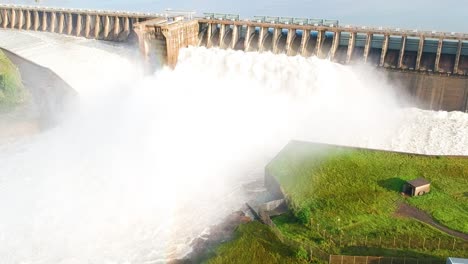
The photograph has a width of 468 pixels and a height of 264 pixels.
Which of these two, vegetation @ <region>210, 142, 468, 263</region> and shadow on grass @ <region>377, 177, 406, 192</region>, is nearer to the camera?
vegetation @ <region>210, 142, 468, 263</region>

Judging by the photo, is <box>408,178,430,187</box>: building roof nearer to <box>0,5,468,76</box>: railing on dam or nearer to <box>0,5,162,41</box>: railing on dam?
<box>0,5,468,76</box>: railing on dam

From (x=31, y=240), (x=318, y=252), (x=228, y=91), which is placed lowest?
(x=31, y=240)

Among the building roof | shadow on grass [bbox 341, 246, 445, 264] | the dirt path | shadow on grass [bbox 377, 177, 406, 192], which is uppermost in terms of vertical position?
the building roof

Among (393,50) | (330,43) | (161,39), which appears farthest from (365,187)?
(161,39)

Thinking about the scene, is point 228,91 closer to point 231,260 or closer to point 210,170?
point 210,170

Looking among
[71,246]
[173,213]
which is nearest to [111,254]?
[71,246]

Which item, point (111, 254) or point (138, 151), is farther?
point (138, 151)

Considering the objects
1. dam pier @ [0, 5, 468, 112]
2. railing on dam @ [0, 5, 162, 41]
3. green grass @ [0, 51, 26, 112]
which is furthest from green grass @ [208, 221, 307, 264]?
railing on dam @ [0, 5, 162, 41]
